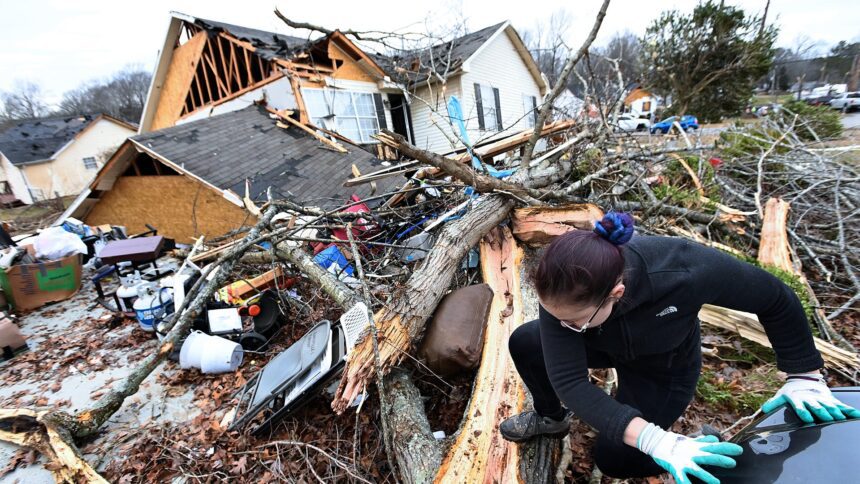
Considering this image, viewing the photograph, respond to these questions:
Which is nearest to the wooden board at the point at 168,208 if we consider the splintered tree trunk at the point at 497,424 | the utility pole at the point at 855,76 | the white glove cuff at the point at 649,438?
the splintered tree trunk at the point at 497,424

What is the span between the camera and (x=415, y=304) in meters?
2.57

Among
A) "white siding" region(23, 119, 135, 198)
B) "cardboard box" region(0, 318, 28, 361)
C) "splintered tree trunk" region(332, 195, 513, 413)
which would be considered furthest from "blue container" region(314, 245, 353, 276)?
"white siding" region(23, 119, 135, 198)

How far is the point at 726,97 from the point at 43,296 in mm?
21415

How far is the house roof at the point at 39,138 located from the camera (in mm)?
19719

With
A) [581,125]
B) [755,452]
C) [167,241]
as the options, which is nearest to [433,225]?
[755,452]

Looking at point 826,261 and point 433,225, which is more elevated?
point 433,225

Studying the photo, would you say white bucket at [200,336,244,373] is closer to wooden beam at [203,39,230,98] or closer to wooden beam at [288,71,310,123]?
wooden beam at [288,71,310,123]

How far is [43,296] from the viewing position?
5.27 m

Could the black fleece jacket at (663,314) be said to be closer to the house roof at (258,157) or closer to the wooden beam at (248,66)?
the house roof at (258,157)

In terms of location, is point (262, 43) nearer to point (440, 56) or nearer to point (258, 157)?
point (258, 157)

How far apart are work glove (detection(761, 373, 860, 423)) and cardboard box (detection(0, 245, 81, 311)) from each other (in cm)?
799

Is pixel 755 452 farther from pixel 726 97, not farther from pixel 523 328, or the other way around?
pixel 726 97

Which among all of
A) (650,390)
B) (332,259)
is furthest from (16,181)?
(650,390)

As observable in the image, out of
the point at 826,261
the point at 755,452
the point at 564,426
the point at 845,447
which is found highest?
the point at 845,447
